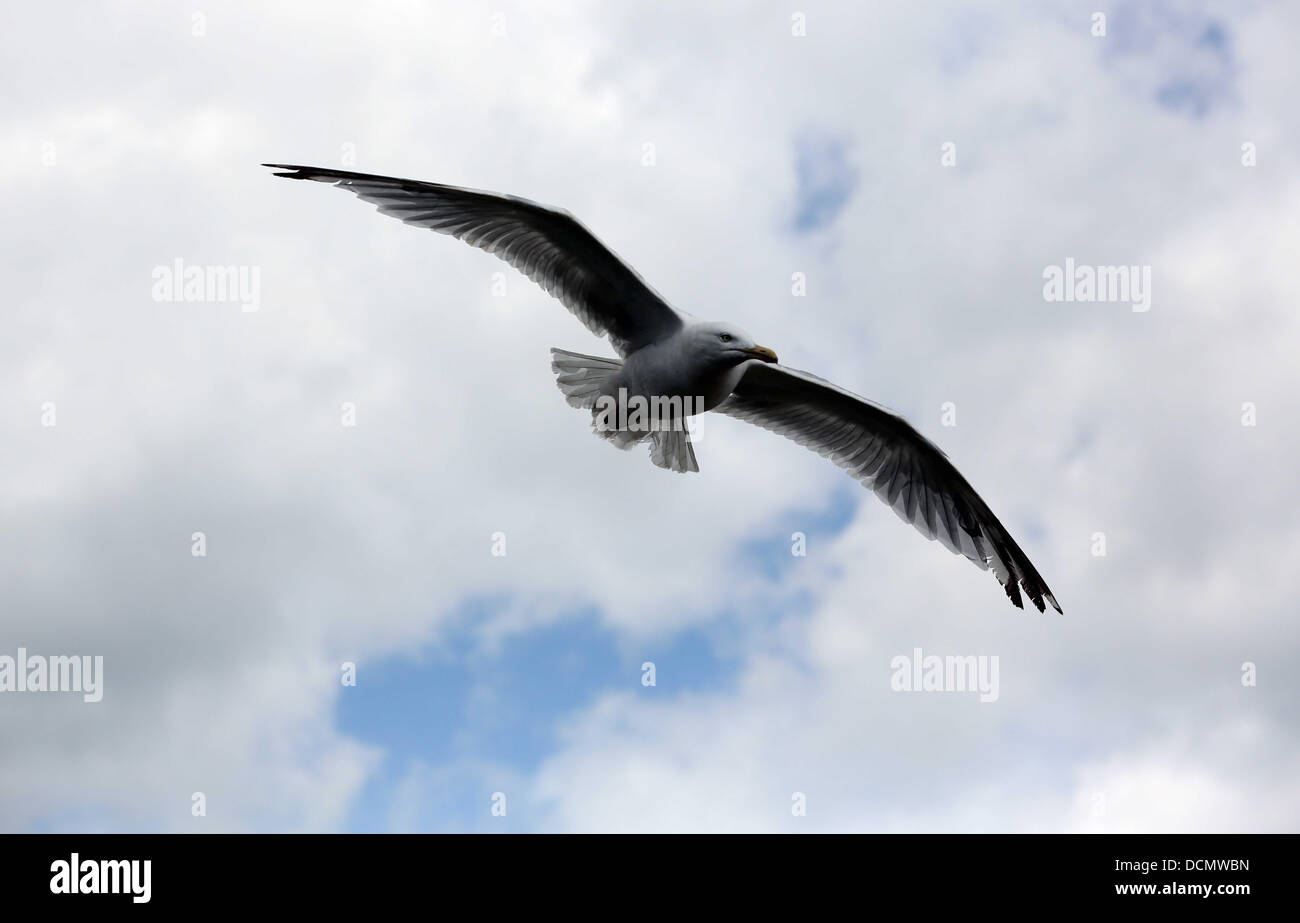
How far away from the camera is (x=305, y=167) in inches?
327

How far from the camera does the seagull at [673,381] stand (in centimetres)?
895

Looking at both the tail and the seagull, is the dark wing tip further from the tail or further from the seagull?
the tail

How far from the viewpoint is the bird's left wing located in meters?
10.9

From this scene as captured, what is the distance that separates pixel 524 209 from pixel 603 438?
2.00m

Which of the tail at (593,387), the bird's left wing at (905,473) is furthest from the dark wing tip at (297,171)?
the bird's left wing at (905,473)

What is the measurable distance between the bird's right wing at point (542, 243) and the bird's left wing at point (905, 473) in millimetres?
1680

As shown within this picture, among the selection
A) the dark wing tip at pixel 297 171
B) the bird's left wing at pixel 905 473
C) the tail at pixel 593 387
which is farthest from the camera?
the bird's left wing at pixel 905 473

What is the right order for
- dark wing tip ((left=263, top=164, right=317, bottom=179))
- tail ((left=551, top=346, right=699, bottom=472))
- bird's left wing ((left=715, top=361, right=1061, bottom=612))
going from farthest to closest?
1. bird's left wing ((left=715, top=361, right=1061, bottom=612))
2. tail ((left=551, top=346, right=699, bottom=472))
3. dark wing tip ((left=263, top=164, right=317, bottom=179))

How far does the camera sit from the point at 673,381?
9.32 meters

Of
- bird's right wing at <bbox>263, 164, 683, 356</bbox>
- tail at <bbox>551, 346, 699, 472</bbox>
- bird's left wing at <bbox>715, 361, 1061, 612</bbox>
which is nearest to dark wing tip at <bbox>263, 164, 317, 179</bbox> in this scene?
bird's right wing at <bbox>263, 164, 683, 356</bbox>

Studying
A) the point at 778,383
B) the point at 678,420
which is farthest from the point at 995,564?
the point at 678,420

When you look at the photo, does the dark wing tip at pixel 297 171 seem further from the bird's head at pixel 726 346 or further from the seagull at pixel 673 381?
the bird's head at pixel 726 346
